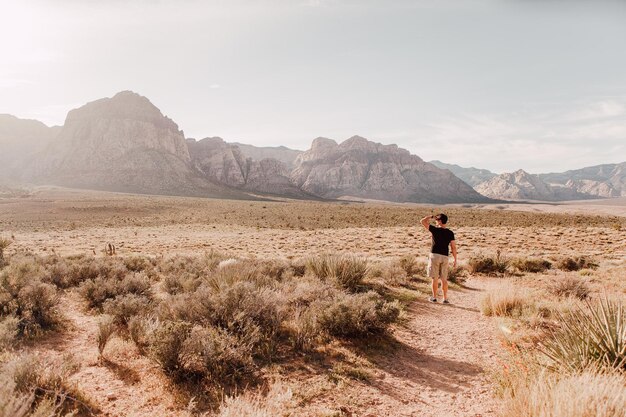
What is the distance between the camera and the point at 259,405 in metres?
3.91

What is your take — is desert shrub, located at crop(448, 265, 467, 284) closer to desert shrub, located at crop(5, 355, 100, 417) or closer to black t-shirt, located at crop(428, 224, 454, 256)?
black t-shirt, located at crop(428, 224, 454, 256)

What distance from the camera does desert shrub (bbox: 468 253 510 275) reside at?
1332 cm

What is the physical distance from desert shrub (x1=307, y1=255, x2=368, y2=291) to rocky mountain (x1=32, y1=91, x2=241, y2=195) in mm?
121673

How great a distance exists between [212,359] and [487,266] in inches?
478

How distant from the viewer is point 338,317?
607 centimetres

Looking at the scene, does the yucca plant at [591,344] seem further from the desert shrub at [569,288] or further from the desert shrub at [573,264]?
the desert shrub at [573,264]

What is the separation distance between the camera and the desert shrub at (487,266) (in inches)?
524

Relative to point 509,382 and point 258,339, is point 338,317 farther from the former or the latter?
point 509,382

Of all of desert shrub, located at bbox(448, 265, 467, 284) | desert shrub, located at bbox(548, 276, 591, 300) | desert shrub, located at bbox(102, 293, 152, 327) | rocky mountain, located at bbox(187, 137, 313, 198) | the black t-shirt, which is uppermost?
rocky mountain, located at bbox(187, 137, 313, 198)

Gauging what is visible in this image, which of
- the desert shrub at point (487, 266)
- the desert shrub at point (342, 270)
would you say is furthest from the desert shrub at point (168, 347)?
the desert shrub at point (487, 266)

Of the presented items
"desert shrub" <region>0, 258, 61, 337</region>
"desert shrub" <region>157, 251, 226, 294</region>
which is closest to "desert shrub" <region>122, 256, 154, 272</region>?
"desert shrub" <region>157, 251, 226, 294</region>

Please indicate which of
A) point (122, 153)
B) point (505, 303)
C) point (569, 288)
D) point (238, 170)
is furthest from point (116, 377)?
point (238, 170)

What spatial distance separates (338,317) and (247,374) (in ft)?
6.30

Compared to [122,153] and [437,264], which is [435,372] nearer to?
[437,264]
